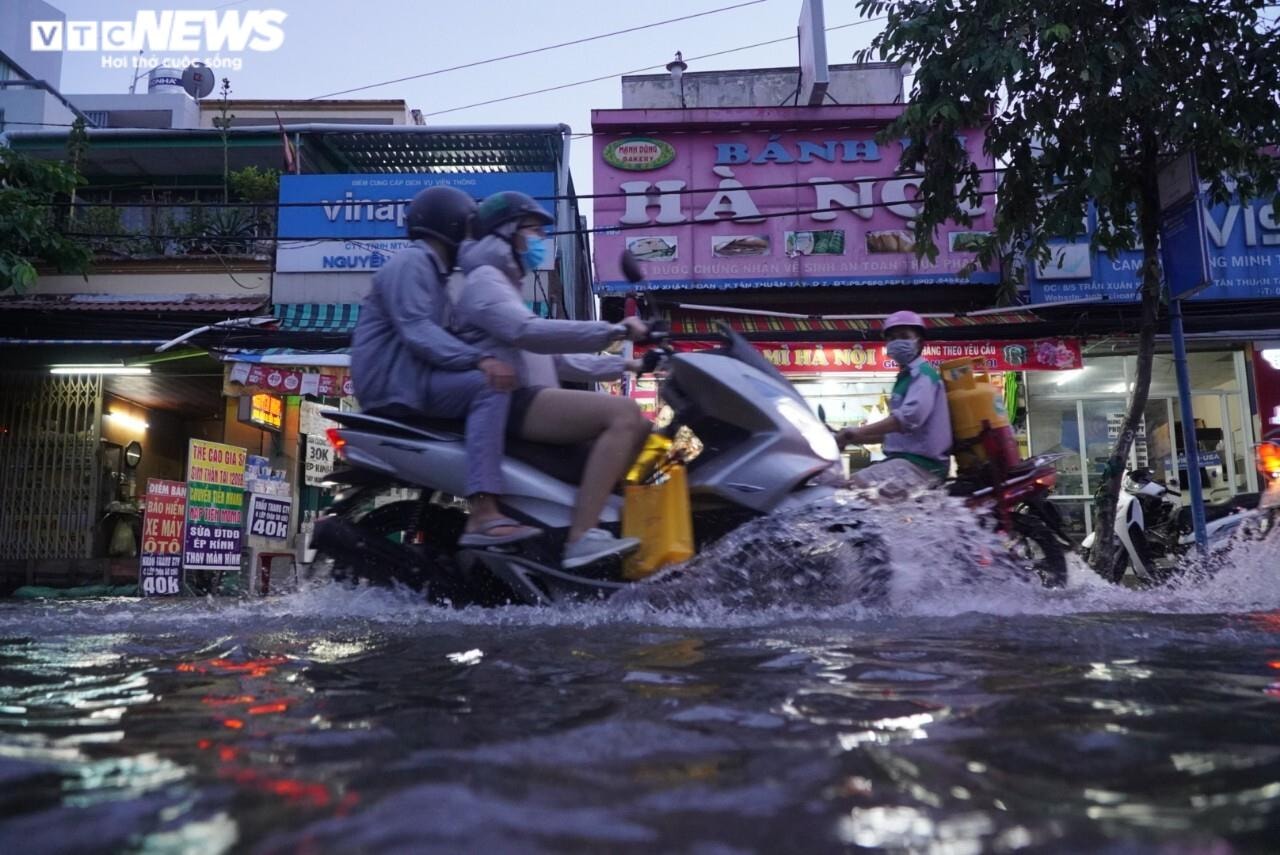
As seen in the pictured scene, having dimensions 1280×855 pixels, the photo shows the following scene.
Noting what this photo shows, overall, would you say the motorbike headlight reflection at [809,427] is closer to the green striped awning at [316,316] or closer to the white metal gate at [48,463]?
the green striped awning at [316,316]

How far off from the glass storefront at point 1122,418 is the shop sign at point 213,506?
880cm

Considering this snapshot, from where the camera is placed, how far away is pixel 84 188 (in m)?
12.7

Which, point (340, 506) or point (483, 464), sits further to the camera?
point (340, 506)

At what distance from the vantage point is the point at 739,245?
12000 mm

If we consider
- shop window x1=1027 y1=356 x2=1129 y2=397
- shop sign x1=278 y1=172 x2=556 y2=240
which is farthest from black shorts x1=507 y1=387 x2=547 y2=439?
shop window x1=1027 y1=356 x2=1129 y2=397

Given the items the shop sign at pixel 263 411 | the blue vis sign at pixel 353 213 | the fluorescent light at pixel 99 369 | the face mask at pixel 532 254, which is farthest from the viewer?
the blue vis sign at pixel 353 213

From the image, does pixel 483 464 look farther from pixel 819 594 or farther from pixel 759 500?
pixel 819 594

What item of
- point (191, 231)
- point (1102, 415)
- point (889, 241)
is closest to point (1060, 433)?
point (1102, 415)

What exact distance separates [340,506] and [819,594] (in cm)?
190

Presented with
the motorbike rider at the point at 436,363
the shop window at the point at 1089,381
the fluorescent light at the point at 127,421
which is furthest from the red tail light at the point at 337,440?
the shop window at the point at 1089,381

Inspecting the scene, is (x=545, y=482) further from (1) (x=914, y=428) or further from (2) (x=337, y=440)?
(1) (x=914, y=428)

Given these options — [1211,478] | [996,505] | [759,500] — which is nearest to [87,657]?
[759,500]

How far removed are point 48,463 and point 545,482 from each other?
9.96 m

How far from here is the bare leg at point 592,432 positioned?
→ 3.53 metres
